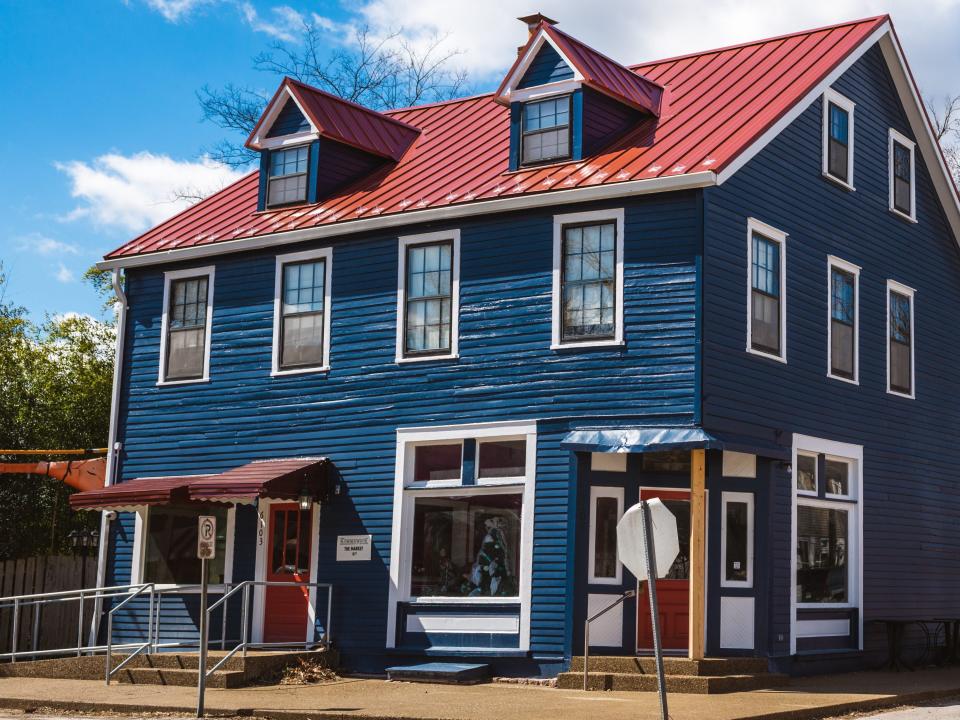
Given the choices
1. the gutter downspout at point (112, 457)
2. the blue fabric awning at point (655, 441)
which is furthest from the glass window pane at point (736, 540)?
the gutter downspout at point (112, 457)

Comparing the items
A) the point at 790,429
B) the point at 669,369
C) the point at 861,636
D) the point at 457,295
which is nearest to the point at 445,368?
the point at 457,295

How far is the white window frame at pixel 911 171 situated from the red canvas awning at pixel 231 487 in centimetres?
1028

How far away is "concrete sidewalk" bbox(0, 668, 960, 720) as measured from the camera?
14.3 m

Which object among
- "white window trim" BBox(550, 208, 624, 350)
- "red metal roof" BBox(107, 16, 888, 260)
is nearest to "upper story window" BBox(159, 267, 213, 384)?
"red metal roof" BBox(107, 16, 888, 260)

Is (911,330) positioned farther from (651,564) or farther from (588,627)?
(651,564)

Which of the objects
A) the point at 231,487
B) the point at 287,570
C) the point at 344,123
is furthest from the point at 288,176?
the point at 287,570

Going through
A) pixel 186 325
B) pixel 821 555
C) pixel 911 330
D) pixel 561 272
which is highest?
pixel 911 330

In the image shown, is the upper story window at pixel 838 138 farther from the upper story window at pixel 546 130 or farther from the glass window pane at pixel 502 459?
the glass window pane at pixel 502 459

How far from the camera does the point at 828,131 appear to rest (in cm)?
2092

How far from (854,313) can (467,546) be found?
23.2ft

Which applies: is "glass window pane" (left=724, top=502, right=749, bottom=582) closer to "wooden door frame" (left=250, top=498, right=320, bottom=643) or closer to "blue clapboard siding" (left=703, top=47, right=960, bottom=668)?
"blue clapboard siding" (left=703, top=47, right=960, bottom=668)

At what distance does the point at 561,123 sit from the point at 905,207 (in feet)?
22.4

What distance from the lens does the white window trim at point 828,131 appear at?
2077 centimetres

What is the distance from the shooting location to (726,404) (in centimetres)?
1784
